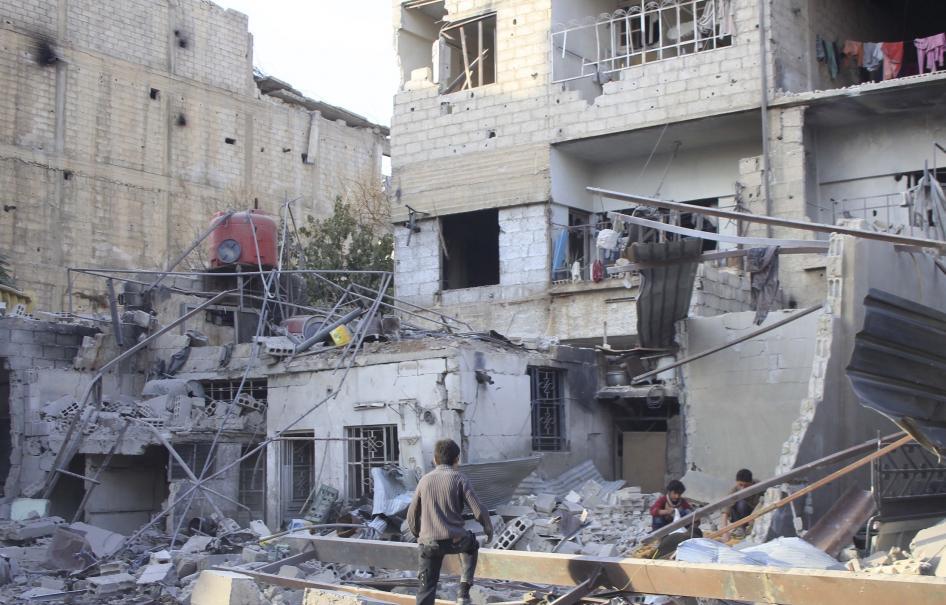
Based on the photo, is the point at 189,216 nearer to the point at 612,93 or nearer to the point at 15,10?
the point at 15,10

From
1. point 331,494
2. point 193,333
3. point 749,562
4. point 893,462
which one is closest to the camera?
point 749,562

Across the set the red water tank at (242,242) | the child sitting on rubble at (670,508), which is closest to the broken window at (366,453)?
the red water tank at (242,242)

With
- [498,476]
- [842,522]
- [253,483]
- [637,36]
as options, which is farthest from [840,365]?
[637,36]

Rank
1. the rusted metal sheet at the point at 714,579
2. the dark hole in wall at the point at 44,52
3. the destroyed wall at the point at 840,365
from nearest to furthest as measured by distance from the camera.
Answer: the rusted metal sheet at the point at 714,579, the destroyed wall at the point at 840,365, the dark hole in wall at the point at 44,52

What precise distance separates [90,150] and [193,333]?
15663mm

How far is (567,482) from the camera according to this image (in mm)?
16859

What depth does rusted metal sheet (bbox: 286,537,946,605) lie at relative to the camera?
22.3 ft

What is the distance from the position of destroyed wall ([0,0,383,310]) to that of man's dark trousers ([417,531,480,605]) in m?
24.3

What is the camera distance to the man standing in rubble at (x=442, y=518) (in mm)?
7863

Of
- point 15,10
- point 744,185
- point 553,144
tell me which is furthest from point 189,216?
point 744,185

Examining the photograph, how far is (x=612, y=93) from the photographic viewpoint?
2238 cm

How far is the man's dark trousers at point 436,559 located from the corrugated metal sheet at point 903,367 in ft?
9.30

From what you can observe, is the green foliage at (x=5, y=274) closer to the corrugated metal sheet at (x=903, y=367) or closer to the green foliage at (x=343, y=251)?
the green foliage at (x=343, y=251)

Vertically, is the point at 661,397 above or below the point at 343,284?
below
